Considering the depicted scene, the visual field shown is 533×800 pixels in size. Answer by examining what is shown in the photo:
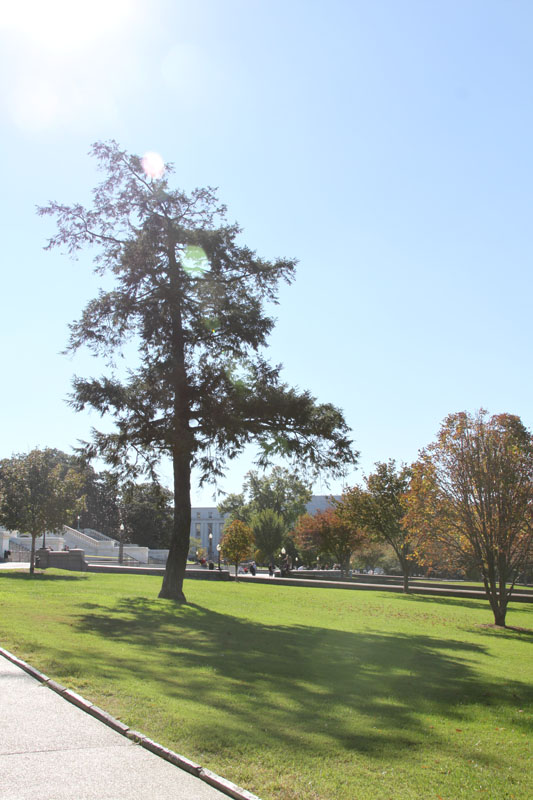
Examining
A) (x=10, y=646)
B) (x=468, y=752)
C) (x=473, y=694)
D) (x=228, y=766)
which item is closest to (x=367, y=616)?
(x=473, y=694)

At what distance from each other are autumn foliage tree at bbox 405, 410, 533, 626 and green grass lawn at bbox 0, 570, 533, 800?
4.62 metres

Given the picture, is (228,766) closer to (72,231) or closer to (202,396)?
(202,396)

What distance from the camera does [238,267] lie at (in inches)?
906

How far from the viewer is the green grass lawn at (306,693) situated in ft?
17.2

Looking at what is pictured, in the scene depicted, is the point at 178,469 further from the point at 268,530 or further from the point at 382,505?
the point at 268,530

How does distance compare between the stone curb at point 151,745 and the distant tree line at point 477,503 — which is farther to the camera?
the distant tree line at point 477,503

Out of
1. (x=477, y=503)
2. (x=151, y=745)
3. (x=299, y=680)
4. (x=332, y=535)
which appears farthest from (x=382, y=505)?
(x=151, y=745)

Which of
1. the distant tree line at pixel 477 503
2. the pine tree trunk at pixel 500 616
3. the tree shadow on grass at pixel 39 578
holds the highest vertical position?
the distant tree line at pixel 477 503

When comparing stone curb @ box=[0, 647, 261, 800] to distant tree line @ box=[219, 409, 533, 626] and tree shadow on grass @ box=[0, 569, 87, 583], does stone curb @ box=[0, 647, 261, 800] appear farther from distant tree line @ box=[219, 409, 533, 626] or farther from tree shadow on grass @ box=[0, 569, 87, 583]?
tree shadow on grass @ box=[0, 569, 87, 583]

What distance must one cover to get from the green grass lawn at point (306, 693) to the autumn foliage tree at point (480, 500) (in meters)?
4.62

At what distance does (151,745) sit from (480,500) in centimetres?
1823

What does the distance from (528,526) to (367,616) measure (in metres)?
6.30

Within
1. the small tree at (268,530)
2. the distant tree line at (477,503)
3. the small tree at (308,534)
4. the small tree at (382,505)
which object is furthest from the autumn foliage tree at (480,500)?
the small tree at (268,530)

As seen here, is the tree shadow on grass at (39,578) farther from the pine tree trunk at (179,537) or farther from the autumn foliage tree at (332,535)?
the autumn foliage tree at (332,535)
